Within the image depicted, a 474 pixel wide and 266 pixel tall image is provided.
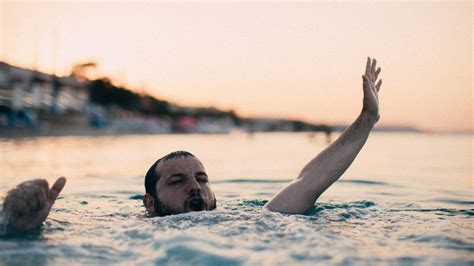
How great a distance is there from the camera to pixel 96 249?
10.2 feet

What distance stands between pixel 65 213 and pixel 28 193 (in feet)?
5.46

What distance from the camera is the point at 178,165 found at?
13.4 feet

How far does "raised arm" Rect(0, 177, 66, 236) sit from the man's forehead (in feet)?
3.04

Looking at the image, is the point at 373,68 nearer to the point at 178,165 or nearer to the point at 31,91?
the point at 178,165

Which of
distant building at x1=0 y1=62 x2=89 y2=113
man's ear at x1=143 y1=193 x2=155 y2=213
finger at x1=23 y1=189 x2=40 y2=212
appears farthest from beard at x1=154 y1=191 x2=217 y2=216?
distant building at x1=0 y1=62 x2=89 y2=113

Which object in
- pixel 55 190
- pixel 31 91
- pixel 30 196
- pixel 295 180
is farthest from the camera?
pixel 31 91

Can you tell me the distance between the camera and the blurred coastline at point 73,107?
26938mm

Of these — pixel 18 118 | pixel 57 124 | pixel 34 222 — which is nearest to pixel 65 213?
pixel 34 222

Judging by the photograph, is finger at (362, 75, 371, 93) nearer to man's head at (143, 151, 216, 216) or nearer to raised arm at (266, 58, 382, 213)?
raised arm at (266, 58, 382, 213)

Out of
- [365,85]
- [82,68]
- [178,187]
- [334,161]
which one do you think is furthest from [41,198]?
[82,68]

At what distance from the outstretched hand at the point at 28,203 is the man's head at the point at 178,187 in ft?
2.95

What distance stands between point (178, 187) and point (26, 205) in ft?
3.84

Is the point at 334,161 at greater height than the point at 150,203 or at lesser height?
greater

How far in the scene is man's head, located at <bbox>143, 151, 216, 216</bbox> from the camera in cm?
395
